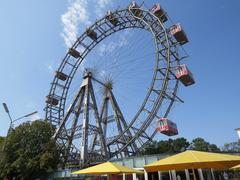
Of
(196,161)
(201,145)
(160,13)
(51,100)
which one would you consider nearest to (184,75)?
(160,13)

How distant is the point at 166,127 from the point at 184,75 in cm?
567

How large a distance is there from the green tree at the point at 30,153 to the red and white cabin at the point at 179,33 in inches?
675

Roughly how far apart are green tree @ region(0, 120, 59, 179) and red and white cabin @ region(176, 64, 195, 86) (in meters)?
14.5

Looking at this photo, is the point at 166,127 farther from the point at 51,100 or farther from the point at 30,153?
the point at 51,100

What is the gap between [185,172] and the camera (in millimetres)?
14422

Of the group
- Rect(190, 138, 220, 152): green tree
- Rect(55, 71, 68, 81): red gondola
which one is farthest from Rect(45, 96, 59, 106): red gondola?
Rect(190, 138, 220, 152): green tree

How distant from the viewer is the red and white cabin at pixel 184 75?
887 inches

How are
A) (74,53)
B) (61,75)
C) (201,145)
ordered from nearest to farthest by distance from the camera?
(74,53), (61,75), (201,145)

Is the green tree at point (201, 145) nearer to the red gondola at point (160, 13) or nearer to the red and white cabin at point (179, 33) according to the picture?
the red and white cabin at point (179, 33)

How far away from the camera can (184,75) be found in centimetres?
2253

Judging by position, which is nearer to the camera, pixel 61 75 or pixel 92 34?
pixel 92 34

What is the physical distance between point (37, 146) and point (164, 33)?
17.9 meters

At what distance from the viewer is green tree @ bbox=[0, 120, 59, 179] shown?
2067cm

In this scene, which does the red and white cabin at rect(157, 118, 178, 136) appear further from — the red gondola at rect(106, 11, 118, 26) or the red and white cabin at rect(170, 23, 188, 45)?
the red gondola at rect(106, 11, 118, 26)
